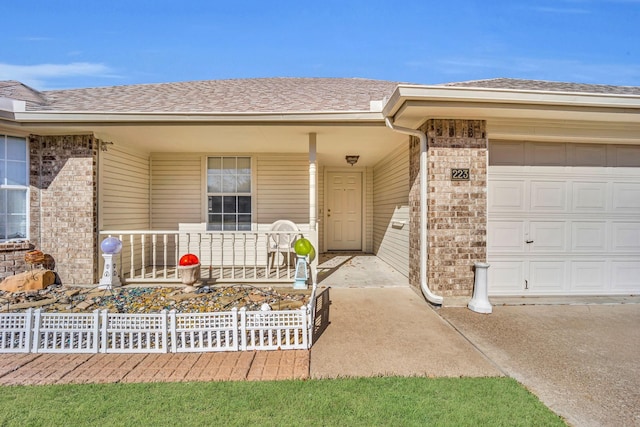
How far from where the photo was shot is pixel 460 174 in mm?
4508

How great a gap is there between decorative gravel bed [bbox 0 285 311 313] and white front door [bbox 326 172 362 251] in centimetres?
398

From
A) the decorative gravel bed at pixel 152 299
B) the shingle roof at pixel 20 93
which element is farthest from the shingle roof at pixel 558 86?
the shingle roof at pixel 20 93

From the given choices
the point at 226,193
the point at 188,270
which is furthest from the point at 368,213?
the point at 188,270

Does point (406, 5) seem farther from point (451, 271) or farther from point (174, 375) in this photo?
point (174, 375)

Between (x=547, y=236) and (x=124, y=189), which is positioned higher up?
(x=124, y=189)

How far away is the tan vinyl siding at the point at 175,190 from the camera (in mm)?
7129

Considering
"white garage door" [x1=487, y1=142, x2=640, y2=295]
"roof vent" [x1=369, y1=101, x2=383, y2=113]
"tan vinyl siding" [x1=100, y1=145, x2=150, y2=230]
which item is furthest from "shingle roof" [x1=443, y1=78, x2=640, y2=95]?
"tan vinyl siding" [x1=100, y1=145, x2=150, y2=230]

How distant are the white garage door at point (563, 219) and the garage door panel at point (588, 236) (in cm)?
1

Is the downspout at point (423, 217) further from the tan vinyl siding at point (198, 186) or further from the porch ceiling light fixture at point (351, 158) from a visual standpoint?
the tan vinyl siding at point (198, 186)

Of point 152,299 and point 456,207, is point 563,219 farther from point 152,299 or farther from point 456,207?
point 152,299

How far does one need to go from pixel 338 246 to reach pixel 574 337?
612cm

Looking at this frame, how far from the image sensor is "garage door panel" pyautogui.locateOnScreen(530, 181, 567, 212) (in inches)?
189

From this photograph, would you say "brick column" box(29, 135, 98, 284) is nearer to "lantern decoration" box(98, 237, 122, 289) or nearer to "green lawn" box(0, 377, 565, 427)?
"lantern decoration" box(98, 237, 122, 289)

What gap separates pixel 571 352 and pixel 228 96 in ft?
21.2
